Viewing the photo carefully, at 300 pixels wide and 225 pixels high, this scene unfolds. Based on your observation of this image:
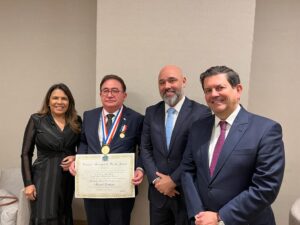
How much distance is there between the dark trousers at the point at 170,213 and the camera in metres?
2.12

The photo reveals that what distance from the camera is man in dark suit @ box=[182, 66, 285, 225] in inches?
59.9

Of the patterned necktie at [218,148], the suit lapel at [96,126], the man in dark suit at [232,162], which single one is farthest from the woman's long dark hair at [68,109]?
the patterned necktie at [218,148]

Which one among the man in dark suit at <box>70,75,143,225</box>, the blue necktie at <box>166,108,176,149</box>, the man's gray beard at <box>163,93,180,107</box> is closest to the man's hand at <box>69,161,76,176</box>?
the man in dark suit at <box>70,75,143,225</box>

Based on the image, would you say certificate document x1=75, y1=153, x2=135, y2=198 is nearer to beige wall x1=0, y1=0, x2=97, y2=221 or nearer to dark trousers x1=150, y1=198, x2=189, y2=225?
dark trousers x1=150, y1=198, x2=189, y2=225

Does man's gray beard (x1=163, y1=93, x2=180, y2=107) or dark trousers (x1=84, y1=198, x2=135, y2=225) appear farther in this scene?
dark trousers (x1=84, y1=198, x2=135, y2=225)

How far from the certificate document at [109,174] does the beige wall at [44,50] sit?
1.07 metres

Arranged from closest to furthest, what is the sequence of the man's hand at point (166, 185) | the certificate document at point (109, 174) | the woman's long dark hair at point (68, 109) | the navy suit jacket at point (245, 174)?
1. the navy suit jacket at point (245, 174)
2. the man's hand at point (166, 185)
3. the certificate document at point (109, 174)
4. the woman's long dark hair at point (68, 109)

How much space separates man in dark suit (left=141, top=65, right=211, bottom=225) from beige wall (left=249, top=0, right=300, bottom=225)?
1.00 metres

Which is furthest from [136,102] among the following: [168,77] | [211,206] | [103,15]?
[211,206]

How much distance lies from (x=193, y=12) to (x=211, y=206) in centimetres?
164

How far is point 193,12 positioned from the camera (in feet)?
8.38

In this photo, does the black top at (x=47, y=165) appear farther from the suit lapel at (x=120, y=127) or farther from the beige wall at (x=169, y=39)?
the beige wall at (x=169, y=39)

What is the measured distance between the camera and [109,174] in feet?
7.38

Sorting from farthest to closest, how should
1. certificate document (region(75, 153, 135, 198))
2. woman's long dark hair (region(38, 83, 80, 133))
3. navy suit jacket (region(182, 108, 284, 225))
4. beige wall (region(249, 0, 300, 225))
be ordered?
1. beige wall (region(249, 0, 300, 225))
2. woman's long dark hair (region(38, 83, 80, 133))
3. certificate document (region(75, 153, 135, 198))
4. navy suit jacket (region(182, 108, 284, 225))
